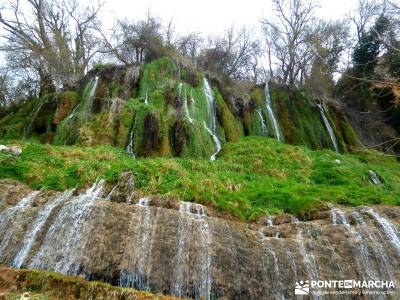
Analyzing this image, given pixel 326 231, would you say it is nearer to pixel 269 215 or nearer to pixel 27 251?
pixel 269 215

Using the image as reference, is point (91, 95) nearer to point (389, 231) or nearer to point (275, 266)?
point (275, 266)

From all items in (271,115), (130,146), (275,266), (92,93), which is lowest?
(275,266)

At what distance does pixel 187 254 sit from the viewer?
7914 millimetres

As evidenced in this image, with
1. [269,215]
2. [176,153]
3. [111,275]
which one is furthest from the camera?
[176,153]

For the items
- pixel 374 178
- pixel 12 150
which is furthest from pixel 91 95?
pixel 374 178

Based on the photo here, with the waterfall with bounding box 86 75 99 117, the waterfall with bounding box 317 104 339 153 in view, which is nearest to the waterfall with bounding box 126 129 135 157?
the waterfall with bounding box 86 75 99 117

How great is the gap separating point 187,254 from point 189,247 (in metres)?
0.20

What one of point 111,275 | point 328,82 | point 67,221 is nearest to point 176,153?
point 67,221

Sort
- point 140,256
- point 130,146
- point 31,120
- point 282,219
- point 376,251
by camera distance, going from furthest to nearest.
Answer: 1. point 31,120
2. point 130,146
3. point 282,219
4. point 376,251
5. point 140,256

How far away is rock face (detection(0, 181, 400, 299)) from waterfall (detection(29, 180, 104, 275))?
2 centimetres

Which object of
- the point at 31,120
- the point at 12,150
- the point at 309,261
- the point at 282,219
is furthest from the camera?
the point at 31,120

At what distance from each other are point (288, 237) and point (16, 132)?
664 inches

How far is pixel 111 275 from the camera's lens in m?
7.25

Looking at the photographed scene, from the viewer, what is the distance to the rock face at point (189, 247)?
7.46 metres
